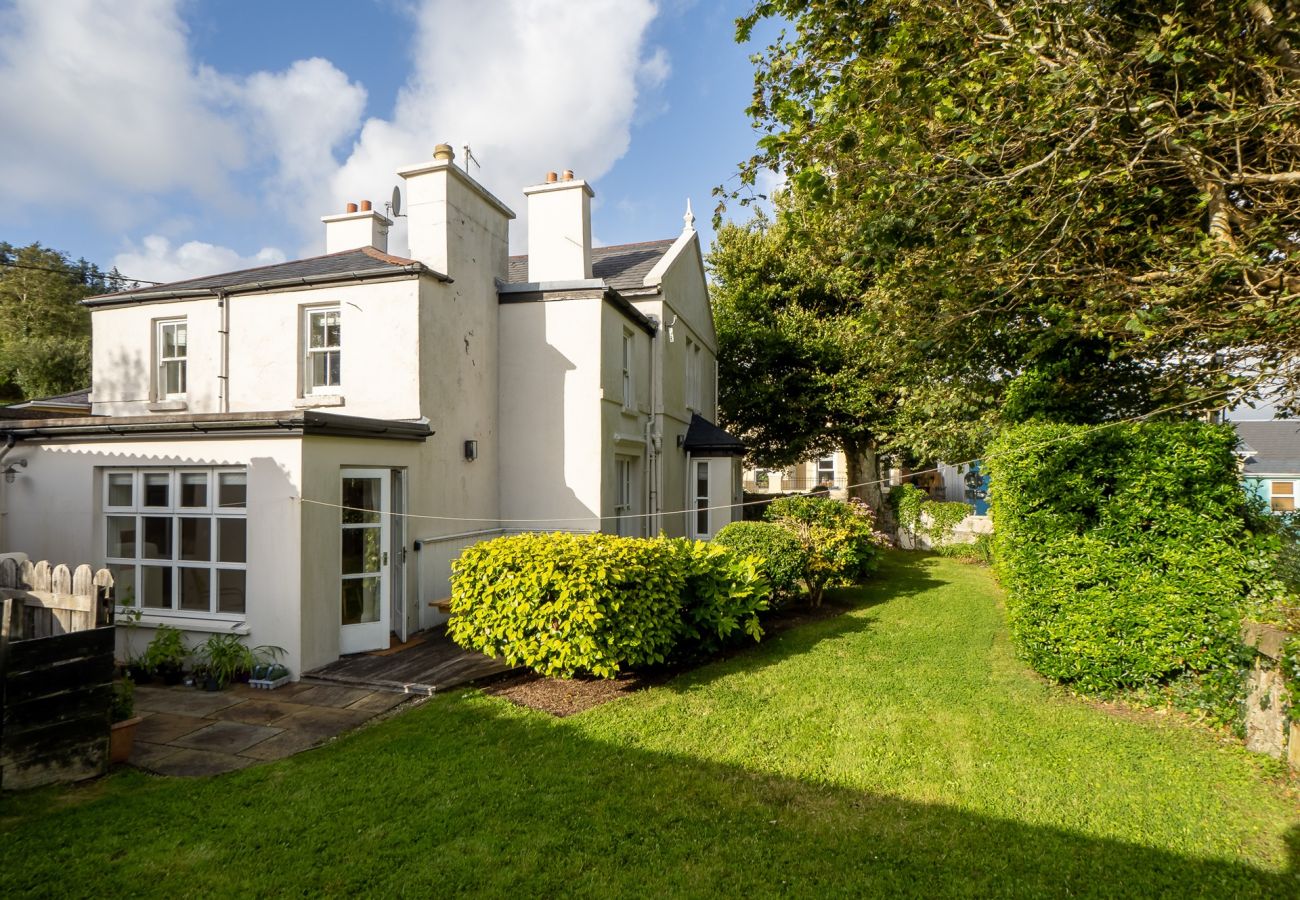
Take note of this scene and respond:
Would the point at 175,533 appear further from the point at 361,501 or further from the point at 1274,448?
the point at 1274,448

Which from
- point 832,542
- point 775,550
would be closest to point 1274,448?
point 832,542

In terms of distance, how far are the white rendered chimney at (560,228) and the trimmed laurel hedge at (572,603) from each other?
7.02 m

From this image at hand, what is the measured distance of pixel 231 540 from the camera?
26.6 ft

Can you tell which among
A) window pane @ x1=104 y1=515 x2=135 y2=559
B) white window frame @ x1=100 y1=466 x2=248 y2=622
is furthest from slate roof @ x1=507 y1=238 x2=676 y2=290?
window pane @ x1=104 y1=515 x2=135 y2=559

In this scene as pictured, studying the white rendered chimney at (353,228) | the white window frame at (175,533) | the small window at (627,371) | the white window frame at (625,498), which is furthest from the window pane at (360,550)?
the white rendered chimney at (353,228)

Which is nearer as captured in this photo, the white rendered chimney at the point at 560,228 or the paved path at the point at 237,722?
the paved path at the point at 237,722

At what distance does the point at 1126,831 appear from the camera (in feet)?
14.6

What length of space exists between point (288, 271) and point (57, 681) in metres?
8.36

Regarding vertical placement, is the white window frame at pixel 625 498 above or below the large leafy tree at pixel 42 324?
below

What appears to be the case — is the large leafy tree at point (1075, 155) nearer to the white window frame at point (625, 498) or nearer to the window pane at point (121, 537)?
the white window frame at point (625, 498)

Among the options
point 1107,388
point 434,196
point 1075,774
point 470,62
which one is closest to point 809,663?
point 1075,774

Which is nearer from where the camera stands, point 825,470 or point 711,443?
point 711,443

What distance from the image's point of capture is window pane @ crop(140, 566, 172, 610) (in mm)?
8422

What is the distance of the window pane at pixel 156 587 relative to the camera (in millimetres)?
8422
